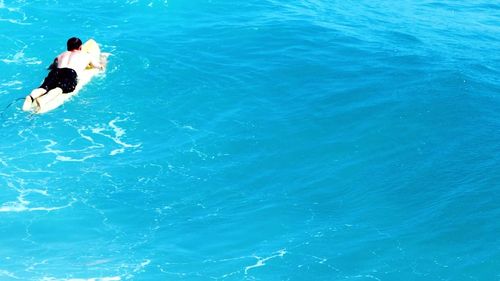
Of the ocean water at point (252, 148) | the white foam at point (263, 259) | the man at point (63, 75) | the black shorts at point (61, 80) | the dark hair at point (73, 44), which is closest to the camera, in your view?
the white foam at point (263, 259)

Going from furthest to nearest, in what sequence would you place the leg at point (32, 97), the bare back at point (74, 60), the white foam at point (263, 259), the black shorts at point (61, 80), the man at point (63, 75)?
1. the bare back at point (74, 60)
2. the black shorts at point (61, 80)
3. the man at point (63, 75)
4. the leg at point (32, 97)
5. the white foam at point (263, 259)

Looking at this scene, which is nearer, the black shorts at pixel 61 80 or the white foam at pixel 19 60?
the black shorts at pixel 61 80

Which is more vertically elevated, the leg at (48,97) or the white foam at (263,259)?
the leg at (48,97)

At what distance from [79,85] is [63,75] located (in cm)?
99

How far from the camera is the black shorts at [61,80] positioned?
22719 millimetres

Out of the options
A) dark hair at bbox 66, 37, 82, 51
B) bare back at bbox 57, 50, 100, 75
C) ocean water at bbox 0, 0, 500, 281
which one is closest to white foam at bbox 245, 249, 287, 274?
ocean water at bbox 0, 0, 500, 281

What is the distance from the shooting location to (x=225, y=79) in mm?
25203

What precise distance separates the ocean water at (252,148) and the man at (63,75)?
551mm

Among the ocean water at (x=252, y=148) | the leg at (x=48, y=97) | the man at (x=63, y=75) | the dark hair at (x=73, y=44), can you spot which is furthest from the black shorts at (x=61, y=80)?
the dark hair at (x=73, y=44)

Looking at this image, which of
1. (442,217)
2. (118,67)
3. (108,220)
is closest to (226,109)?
(118,67)

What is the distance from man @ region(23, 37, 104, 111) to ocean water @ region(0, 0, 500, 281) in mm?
551

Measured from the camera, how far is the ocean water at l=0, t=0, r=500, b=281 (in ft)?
57.8

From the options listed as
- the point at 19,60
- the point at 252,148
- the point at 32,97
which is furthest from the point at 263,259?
the point at 19,60

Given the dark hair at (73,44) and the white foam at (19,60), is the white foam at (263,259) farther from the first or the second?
the white foam at (19,60)
